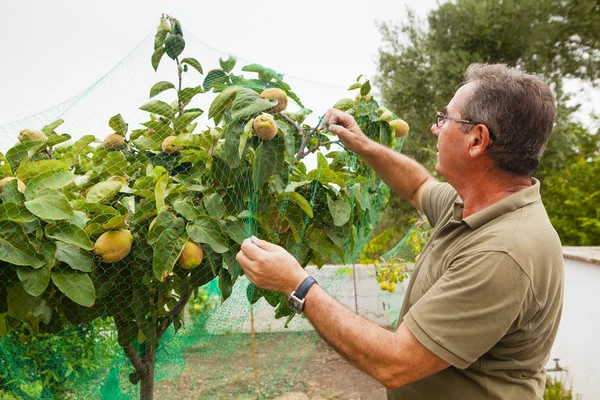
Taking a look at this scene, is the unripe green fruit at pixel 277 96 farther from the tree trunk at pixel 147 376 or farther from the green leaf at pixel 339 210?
the tree trunk at pixel 147 376

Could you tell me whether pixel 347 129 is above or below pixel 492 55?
below

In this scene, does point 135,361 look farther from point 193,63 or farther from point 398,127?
point 398,127

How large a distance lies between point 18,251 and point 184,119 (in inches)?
23.9

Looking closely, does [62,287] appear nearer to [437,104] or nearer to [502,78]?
[502,78]

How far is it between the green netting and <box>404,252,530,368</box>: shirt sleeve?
464 mm

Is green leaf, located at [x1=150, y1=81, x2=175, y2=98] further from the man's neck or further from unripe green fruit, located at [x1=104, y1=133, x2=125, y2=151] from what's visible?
the man's neck

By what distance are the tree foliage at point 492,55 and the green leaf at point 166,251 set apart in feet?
24.0

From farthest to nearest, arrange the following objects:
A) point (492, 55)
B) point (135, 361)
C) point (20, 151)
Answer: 1. point (492, 55)
2. point (135, 361)
3. point (20, 151)

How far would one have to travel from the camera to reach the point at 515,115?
4.38 feet

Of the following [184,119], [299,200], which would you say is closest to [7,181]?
[184,119]

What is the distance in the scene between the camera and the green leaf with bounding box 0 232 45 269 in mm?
1215

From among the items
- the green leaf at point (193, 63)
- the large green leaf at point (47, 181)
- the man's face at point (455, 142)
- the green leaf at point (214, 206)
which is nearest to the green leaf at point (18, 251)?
the large green leaf at point (47, 181)

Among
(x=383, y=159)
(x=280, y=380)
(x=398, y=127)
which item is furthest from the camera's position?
(x=280, y=380)

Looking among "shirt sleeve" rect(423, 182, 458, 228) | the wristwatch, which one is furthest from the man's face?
the wristwatch
